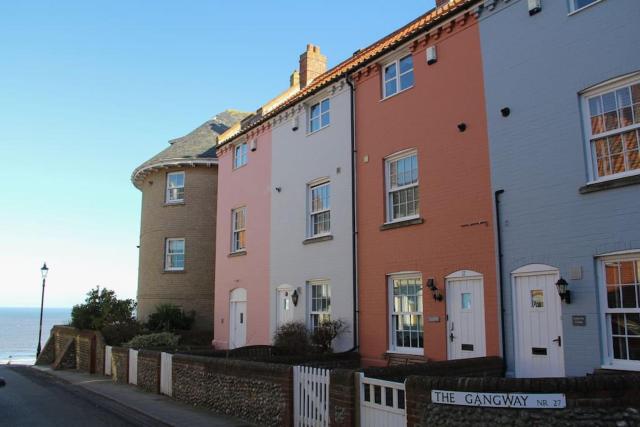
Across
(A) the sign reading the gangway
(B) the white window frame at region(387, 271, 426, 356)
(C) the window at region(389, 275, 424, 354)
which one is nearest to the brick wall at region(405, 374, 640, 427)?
(A) the sign reading the gangway

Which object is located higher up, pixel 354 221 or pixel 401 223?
pixel 354 221

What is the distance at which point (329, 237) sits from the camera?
54.3 feet

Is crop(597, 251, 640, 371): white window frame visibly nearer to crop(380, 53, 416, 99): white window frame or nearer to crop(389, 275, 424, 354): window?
crop(389, 275, 424, 354): window

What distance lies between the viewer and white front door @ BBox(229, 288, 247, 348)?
20.9 m

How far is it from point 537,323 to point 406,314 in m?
3.78

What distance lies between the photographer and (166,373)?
1471cm

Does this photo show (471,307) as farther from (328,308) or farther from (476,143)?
(328,308)

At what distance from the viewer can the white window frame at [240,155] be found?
874 inches

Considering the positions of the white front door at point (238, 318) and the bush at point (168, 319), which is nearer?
the white front door at point (238, 318)

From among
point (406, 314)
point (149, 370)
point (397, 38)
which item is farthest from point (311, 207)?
point (149, 370)

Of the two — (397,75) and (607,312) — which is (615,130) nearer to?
(607,312)

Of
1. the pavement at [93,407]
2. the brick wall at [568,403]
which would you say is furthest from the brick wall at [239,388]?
the brick wall at [568,403]

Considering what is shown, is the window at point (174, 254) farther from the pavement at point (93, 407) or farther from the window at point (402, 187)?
the window at point (402, 187)

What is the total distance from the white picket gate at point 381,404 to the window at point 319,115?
1044cm
